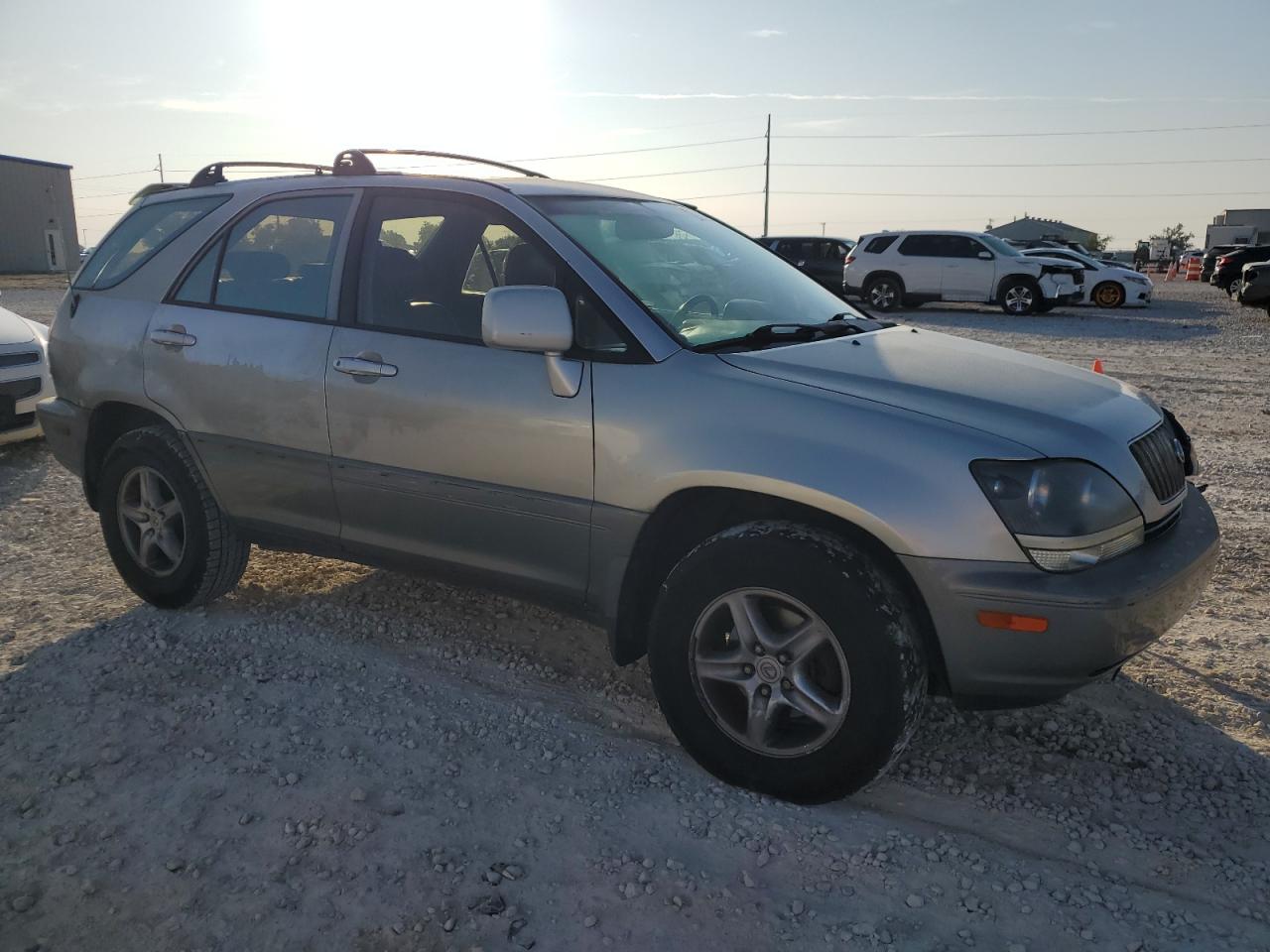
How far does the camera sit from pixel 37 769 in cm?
306

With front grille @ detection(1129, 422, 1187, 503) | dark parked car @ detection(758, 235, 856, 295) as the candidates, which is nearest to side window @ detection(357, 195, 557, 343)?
front grille @ detection(1129, 422, 1187, 503)

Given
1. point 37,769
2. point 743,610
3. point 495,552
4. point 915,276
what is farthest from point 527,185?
point 915,276

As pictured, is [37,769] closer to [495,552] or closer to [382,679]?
[382,679]

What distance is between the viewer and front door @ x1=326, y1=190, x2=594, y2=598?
3158 millimetres

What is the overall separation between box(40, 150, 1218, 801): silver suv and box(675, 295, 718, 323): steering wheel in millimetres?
13

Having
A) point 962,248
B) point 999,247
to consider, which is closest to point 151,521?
point 962,248

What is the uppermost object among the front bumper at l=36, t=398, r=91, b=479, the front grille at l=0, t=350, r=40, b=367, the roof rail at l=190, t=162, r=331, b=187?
the roof rail at l=190, t=162, r=331, b=187

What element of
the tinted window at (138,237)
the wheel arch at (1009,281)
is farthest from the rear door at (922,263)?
the tinted window at (138,237)

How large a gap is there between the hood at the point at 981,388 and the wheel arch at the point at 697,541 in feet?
1.20

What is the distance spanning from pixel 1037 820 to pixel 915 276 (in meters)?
19.4

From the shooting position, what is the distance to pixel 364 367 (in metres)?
3.49

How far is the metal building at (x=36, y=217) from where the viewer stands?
46.3 m

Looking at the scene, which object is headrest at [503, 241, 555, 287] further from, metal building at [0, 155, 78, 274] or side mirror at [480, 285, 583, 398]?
metal building at [0, 155, 78, 274]

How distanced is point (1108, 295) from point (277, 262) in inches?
888
